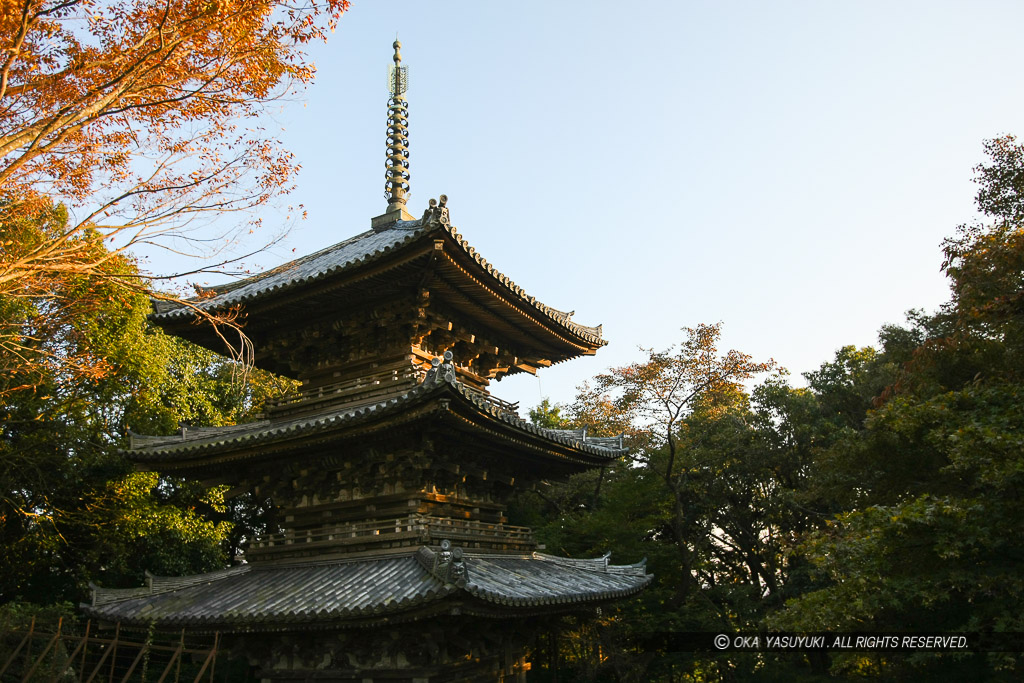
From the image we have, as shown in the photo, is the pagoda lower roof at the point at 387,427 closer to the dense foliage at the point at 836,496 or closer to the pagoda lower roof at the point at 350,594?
the pagoda lower roof at the point at 350,594

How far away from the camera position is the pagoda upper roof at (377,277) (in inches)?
402

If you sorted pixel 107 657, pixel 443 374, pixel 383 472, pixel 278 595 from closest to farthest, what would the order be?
pixel 443 374
pixel 278 595
pixel 383 472
pixel 107 657

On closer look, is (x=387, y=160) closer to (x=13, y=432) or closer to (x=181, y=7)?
(x=181, y=7)

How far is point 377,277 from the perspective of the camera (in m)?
10.9

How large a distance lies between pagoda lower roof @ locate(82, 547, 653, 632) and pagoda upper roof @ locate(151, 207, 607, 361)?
14.2 feet

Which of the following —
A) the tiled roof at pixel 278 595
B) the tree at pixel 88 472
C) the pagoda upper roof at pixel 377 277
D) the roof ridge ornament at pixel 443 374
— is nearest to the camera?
the tiled roof at pixel 278 595

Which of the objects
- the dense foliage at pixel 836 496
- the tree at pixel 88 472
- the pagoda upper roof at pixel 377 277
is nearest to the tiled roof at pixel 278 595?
the pagoda upper roof at pixel 377 277

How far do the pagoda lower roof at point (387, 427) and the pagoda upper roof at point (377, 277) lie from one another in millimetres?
1926

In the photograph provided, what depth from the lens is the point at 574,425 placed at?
29.4m

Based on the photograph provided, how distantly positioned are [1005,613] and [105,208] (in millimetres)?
13644

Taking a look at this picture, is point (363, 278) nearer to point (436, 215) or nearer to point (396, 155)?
point (436, 215)

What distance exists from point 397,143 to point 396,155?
0.28 m

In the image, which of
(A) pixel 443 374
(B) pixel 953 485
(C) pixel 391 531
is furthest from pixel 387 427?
(B) pixel 953 485

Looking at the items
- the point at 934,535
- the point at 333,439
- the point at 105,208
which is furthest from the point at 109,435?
the point at 934,535
